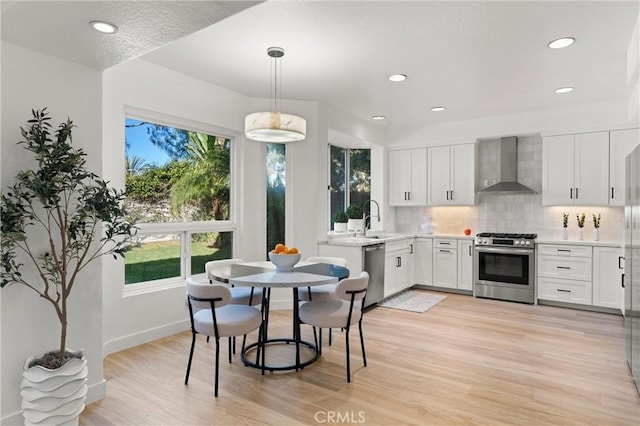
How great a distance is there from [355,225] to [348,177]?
54.3 inches

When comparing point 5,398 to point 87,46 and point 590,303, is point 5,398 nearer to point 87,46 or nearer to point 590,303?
point 87,46

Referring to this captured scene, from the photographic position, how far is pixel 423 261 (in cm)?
625

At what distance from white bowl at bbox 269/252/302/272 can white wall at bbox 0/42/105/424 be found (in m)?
1.28

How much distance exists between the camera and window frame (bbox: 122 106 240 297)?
378cm

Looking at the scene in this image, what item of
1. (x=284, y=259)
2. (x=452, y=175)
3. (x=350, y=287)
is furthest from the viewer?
(x=452, y=175)

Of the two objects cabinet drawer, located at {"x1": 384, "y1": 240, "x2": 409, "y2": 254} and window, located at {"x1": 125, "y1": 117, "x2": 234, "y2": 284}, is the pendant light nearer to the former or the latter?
window, located at {"x1": 125, "y1": 117, "x2": 234, "y2": 284}

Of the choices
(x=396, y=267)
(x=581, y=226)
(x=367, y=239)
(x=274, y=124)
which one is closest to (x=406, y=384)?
(x=274, y=124)

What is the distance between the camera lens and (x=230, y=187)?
4801mm

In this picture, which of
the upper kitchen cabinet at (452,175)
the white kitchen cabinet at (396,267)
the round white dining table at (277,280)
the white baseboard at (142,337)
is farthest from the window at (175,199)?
the upper kitchen cabinet at (452,175)

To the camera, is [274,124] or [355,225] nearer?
[274,124]

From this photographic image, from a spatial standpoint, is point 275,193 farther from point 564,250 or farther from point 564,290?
point 564,290

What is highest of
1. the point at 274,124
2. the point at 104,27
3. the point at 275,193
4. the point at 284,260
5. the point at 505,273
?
the point at 104,27

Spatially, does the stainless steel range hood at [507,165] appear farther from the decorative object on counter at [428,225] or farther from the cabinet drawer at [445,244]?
the decorative object on counter at [428,225]

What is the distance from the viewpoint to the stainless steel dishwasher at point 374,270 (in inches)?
196
